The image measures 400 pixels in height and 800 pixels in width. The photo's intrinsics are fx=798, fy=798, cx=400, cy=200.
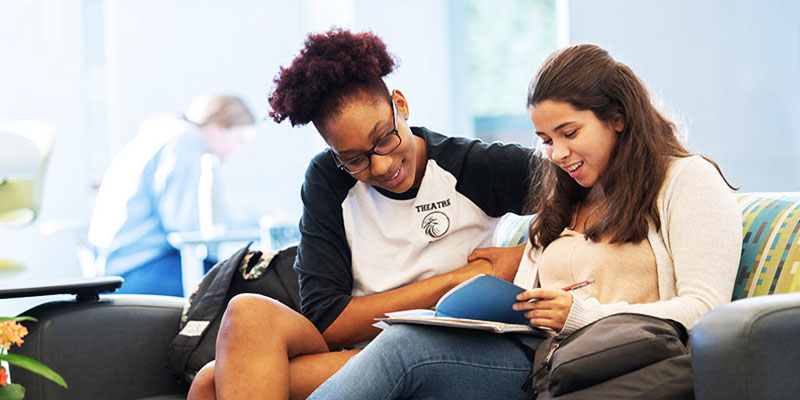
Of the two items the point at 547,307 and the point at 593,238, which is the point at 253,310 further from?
the point at 593,238

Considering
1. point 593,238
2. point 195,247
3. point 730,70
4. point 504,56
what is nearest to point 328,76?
point 593,238

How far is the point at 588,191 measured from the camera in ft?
5.41

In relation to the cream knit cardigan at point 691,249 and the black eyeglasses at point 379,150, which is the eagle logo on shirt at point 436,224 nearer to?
the black eyeglasses at point 379,150

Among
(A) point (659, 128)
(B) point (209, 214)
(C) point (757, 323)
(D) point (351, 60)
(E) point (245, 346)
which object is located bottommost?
(B) point (209, 214)

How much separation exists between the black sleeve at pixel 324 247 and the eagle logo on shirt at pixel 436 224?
190mm

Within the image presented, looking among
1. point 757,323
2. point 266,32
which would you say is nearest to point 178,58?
point 266,32

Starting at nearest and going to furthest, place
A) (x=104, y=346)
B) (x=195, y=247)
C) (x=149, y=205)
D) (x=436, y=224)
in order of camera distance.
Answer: (x=436, y=224) < (x=104, y=346) < (x=149, y=205) < (x=195, y=247)

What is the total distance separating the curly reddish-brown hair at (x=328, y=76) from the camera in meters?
1.59

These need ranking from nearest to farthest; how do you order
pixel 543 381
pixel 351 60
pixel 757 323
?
1. pixel 757 323
2. pixel 543 381
3. pixel 351 60

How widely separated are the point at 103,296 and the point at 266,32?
127 inches

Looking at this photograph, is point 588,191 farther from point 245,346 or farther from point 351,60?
point 245,346

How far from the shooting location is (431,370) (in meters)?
1.29

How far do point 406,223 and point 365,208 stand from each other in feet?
0.35

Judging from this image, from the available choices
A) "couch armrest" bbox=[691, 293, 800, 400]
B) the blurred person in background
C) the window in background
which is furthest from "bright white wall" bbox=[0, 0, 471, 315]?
"couch armrest" bbox=[691, 293, 800, 400]
